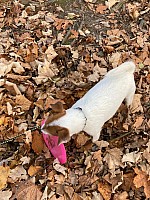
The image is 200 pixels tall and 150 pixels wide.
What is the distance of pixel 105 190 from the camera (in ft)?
7.80

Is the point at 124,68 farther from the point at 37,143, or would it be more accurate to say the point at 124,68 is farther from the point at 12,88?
the point at 12,88

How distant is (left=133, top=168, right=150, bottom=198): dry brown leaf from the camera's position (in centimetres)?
239

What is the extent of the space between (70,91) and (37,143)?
20.9 inches

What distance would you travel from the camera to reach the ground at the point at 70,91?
7.90ft

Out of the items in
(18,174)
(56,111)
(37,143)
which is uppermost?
(56,111)

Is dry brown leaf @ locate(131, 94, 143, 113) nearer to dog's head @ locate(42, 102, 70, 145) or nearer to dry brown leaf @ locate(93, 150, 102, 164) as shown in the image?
dry brown leaf @ locate(93, 150, 102, 164)

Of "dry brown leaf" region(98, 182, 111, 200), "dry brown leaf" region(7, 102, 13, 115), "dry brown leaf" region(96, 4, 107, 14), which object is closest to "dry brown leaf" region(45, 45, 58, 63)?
"dry brown leaf" region(7, 102, 13, 115)

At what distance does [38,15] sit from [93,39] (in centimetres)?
58

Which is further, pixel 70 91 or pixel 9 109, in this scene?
pixel 70 91

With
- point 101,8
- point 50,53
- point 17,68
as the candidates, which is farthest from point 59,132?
point 101,8

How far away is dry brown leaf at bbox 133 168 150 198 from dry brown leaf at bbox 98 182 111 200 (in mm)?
177

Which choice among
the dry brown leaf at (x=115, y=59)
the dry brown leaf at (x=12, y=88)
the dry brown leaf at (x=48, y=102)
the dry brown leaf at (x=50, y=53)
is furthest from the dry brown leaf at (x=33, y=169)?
the dry brown leaf at (x=115, y=59)

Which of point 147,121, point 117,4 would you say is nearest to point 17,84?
point 147,121

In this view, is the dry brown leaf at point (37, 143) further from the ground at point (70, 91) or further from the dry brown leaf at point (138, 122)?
the dry brown leaf at point (138, 122)
